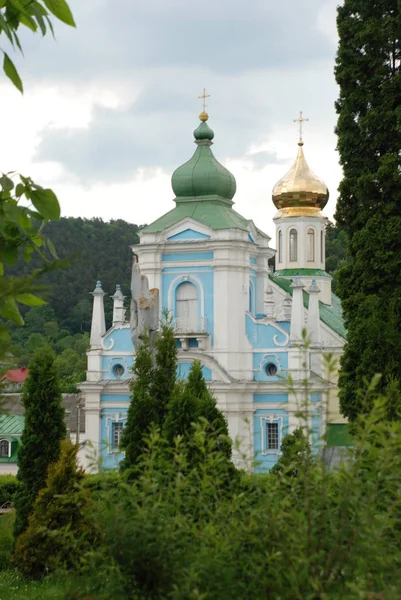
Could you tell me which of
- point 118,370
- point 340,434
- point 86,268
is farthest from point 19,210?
point 86,268

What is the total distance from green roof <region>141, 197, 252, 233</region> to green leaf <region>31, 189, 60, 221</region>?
83.6 ft

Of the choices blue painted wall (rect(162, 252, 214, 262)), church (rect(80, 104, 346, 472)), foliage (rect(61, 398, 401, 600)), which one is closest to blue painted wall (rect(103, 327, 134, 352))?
church (rect(80, 104, 346, 472))

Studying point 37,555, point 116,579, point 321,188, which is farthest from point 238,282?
point 116,579

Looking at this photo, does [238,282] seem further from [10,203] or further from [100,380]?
[10,203]

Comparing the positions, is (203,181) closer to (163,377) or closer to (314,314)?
(314,314)

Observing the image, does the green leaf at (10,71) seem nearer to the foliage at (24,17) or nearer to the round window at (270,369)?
the foliage at (24,17)

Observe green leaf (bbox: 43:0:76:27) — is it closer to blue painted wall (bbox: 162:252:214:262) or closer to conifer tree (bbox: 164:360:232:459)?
conifer tree (bbox: 164:360:232:459)

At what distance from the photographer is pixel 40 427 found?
14.9 meters

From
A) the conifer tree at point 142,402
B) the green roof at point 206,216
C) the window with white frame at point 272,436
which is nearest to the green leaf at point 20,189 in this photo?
the conifer tree at point 142,402

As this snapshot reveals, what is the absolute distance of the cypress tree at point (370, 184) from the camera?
17203 millimetres

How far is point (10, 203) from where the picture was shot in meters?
2.80

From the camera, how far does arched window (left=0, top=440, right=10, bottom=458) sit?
28953 millimetres

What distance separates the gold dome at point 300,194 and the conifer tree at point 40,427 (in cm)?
2234

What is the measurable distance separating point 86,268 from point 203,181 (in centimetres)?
3777
